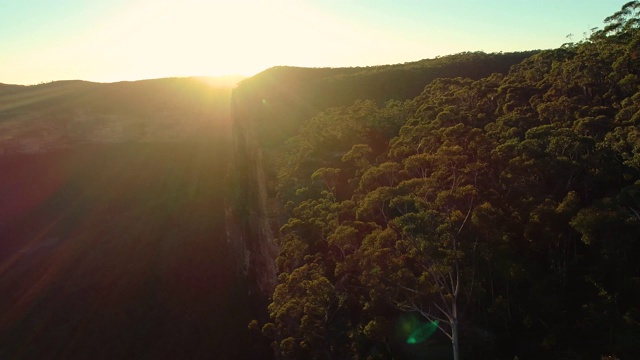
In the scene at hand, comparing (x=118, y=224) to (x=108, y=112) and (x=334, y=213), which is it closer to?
(x=108, y=112)

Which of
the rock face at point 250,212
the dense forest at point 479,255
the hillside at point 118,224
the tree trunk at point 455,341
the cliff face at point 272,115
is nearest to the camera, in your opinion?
the tree trunk at point 455,341

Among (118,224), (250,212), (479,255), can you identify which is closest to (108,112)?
A: (118,224)

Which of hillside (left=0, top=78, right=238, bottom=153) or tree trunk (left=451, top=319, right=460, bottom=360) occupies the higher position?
hillside (left=0, top=78, right=238, bottom=153)

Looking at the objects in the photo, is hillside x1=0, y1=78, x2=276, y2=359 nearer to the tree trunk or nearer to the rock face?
the rock face

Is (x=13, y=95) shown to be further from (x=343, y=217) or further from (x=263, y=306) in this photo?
(x=343, y=217)

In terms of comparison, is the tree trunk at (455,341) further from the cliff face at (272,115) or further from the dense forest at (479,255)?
the cliff face at (272,115)

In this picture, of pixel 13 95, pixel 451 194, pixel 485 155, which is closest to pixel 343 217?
pixel 451 194

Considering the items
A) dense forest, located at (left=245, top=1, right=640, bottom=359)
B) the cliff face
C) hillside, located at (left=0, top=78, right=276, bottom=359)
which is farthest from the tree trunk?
hillside, located at (left=0, top=78, right=276, bottom=359)

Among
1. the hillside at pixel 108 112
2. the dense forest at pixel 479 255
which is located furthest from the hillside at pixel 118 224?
the dense forest at pixel 479 255

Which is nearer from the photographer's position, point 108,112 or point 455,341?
point 455,341
